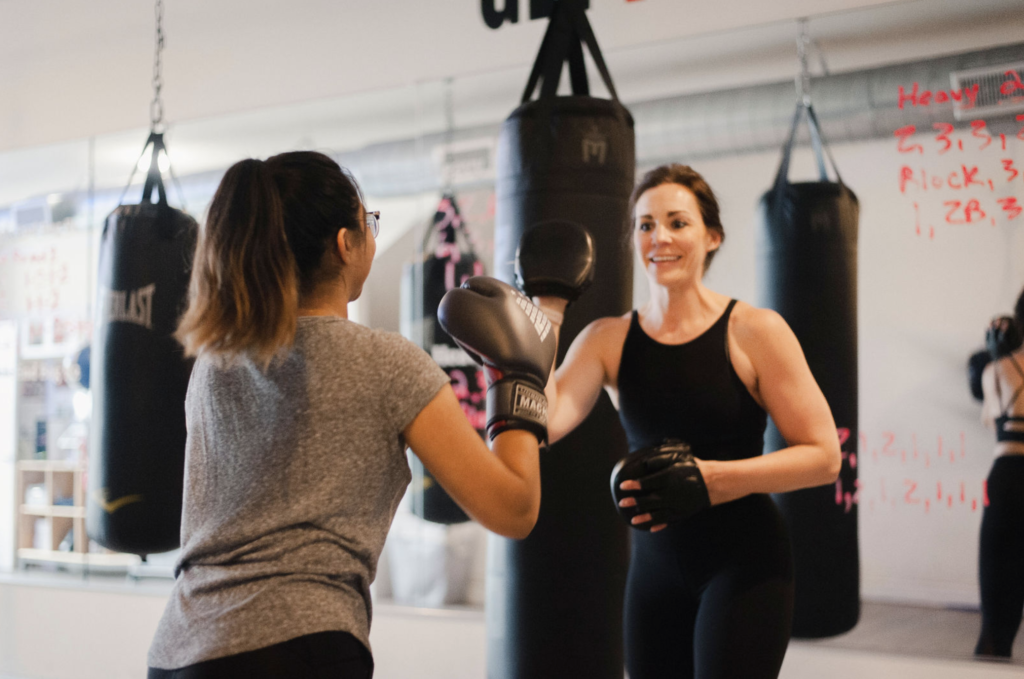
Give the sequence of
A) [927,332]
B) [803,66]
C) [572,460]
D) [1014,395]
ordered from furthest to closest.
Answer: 1. [803,66]
2. [927,332]
3. [1014,395]
4. [572,460]

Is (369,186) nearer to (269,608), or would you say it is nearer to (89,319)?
(89,319)

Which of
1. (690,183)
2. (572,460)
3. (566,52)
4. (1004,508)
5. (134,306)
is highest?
(566,52)

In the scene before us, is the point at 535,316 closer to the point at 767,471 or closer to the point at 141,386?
the point at 767,471

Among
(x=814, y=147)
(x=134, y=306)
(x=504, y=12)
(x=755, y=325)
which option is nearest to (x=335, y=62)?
(x=504, y=12)

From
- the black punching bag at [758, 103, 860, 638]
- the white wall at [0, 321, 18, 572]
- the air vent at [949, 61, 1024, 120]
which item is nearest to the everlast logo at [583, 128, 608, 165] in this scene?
the black punching bag at [758, 103, 860, 638]

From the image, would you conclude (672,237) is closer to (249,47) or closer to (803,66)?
(803,66)

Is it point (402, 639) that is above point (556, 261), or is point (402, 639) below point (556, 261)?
below

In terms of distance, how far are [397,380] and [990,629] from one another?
6.90 ft

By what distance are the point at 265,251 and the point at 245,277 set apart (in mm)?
38

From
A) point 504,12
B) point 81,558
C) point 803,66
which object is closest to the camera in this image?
point 803,66

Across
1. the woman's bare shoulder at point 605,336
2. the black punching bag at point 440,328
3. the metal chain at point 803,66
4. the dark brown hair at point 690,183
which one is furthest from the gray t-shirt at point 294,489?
the metal chain at point 803,66

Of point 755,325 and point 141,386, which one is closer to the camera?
point 755,325

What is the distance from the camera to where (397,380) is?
3.04ft

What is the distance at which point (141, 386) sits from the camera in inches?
95.0
